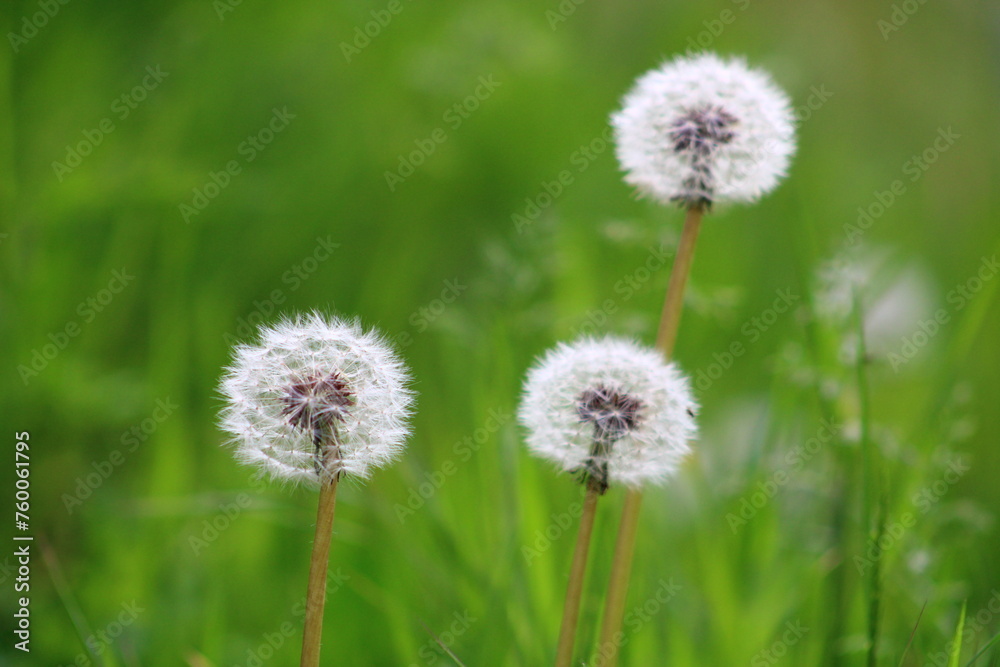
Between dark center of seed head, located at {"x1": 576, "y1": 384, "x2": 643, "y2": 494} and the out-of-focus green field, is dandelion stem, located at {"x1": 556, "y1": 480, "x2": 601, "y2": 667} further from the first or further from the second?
the out-of-focus green field

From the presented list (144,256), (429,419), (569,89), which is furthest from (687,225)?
(569,89)

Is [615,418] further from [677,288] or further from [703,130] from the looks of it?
[703,130]

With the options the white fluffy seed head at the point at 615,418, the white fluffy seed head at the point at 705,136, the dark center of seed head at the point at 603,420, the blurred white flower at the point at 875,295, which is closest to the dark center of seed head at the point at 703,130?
the white fluffy seed head at the point at 705,136

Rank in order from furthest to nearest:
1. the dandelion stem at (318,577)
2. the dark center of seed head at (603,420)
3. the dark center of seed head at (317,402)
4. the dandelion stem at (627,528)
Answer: the dandelion stem at (627,528) < the dark center of seed head at (603,420) < the dark center of seed head at (317,402) < the dandelion stem at (318,577)

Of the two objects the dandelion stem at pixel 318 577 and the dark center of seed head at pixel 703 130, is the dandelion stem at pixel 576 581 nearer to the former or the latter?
the dandelion stem at pixel 318 577

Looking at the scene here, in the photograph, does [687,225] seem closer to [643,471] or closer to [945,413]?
[643,471]

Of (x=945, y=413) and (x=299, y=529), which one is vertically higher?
(x=945, y=413)

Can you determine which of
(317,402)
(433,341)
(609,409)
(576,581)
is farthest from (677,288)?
(433,341)
